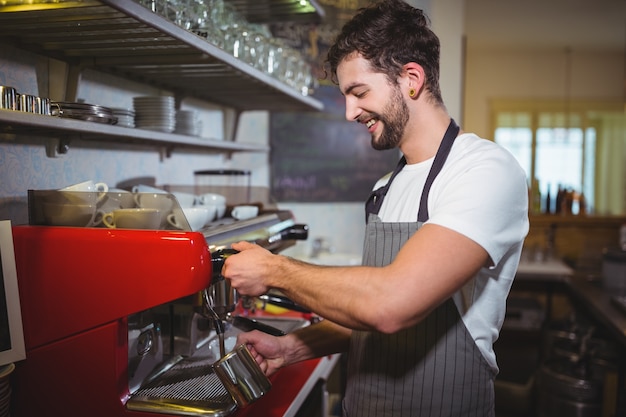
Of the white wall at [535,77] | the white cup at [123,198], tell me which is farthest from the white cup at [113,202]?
the white wall at [535,77]

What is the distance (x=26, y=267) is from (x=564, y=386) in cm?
288

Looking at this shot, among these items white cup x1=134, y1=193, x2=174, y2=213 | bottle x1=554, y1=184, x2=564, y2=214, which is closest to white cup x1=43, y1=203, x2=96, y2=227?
white cup x1=134, y1=193, x2=174, y2=213

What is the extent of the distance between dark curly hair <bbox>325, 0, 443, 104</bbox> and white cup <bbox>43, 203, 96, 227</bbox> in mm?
713

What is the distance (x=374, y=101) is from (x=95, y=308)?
2.58 feet

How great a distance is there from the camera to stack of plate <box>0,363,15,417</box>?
4.05 feet

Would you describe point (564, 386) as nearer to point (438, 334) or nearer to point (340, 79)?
point (438, 334)

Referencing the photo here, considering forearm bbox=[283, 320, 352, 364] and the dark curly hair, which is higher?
the dark curly hair

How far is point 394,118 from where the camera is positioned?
138 centimetres

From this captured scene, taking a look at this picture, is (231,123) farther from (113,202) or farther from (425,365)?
(425,365)

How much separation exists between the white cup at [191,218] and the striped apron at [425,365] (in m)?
0.48

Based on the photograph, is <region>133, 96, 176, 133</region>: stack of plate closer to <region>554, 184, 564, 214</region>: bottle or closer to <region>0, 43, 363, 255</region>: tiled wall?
<region>0, 43, 363, 255</region>: tiled wall

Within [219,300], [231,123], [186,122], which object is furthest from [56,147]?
[231,123]

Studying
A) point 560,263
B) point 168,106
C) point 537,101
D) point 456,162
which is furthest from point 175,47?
point 537,101

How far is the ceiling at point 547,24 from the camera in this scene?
5.38 m
